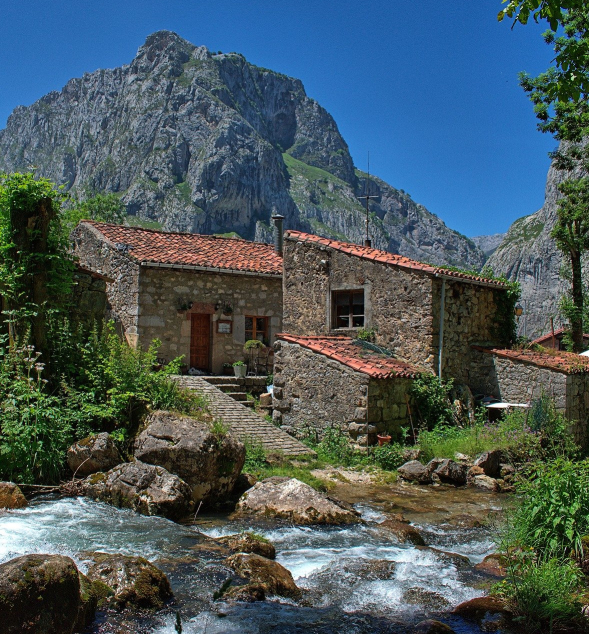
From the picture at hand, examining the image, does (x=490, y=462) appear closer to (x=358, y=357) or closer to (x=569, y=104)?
(x=358, y=357)

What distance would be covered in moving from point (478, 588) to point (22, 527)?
534cm

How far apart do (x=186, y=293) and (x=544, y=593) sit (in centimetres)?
1402

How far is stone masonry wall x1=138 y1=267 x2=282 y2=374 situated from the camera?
1764 centimetres

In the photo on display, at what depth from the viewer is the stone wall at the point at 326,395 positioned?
44.8 ft

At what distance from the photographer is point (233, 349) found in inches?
742

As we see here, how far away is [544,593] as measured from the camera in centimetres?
571

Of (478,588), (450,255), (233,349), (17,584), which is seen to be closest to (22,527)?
(17,584)

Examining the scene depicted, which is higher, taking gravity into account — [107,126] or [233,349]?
[107,126]

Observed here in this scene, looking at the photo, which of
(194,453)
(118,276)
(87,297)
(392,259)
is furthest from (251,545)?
(118,276)

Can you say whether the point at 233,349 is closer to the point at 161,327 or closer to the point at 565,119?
the point at 161,327

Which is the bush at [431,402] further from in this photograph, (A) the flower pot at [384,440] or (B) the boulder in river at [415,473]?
(B) the boulder in river at [415,473]

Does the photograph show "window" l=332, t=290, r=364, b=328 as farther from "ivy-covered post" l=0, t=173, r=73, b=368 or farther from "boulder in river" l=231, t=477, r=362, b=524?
"ivy-covered post" l=0, t=173, r=73, b=368

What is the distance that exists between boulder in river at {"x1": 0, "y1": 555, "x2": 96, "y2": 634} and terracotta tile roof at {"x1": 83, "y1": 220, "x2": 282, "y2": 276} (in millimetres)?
13286

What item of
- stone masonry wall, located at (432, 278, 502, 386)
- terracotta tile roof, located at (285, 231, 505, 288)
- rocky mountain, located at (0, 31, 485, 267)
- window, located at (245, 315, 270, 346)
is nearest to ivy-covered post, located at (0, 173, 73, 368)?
terracotta tile roof, located at (285, 231, 505, 288)
